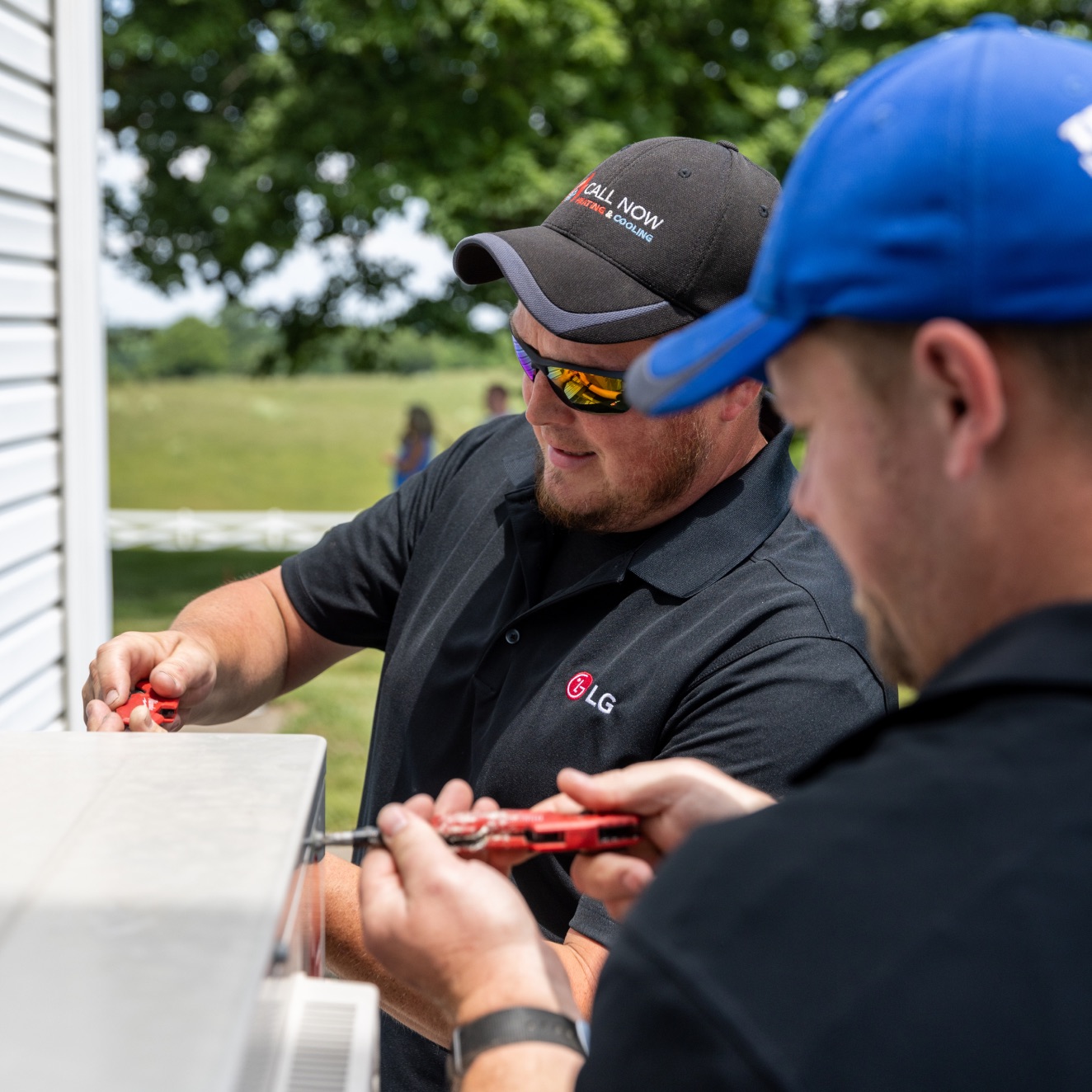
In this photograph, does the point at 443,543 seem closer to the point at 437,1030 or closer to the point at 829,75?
the point at 437,1030

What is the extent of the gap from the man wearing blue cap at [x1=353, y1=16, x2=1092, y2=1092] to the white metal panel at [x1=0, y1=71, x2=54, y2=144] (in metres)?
3.44

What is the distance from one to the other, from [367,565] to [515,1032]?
1361 millimetres

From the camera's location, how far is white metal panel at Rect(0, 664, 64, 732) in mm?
3848

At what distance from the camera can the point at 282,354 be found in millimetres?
13102

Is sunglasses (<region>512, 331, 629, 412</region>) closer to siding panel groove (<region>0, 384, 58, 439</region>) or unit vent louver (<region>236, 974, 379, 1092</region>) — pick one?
unit vent louver (<region>236, 974, 379, 1092</region>)

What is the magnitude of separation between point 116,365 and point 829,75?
1306cm

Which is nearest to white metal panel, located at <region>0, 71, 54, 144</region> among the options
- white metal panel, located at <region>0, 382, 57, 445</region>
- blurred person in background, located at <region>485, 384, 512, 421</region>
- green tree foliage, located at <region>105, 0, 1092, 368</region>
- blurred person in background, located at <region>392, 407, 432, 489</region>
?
white metal panel, located at <region>0, 382, 57, 445</region>

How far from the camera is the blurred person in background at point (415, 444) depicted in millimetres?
11344

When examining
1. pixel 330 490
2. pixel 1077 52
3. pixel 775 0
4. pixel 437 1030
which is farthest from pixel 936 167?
pixel 330 490

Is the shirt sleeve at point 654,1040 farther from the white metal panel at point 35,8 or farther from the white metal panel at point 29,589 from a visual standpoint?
the white metal panel at point 35,8

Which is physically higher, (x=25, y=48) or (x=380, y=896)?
(x=25, y=48)

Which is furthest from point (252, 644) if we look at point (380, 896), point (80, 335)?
point (80, 335)

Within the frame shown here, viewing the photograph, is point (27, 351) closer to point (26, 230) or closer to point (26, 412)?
point (26, 412)

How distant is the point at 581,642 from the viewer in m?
1.84
